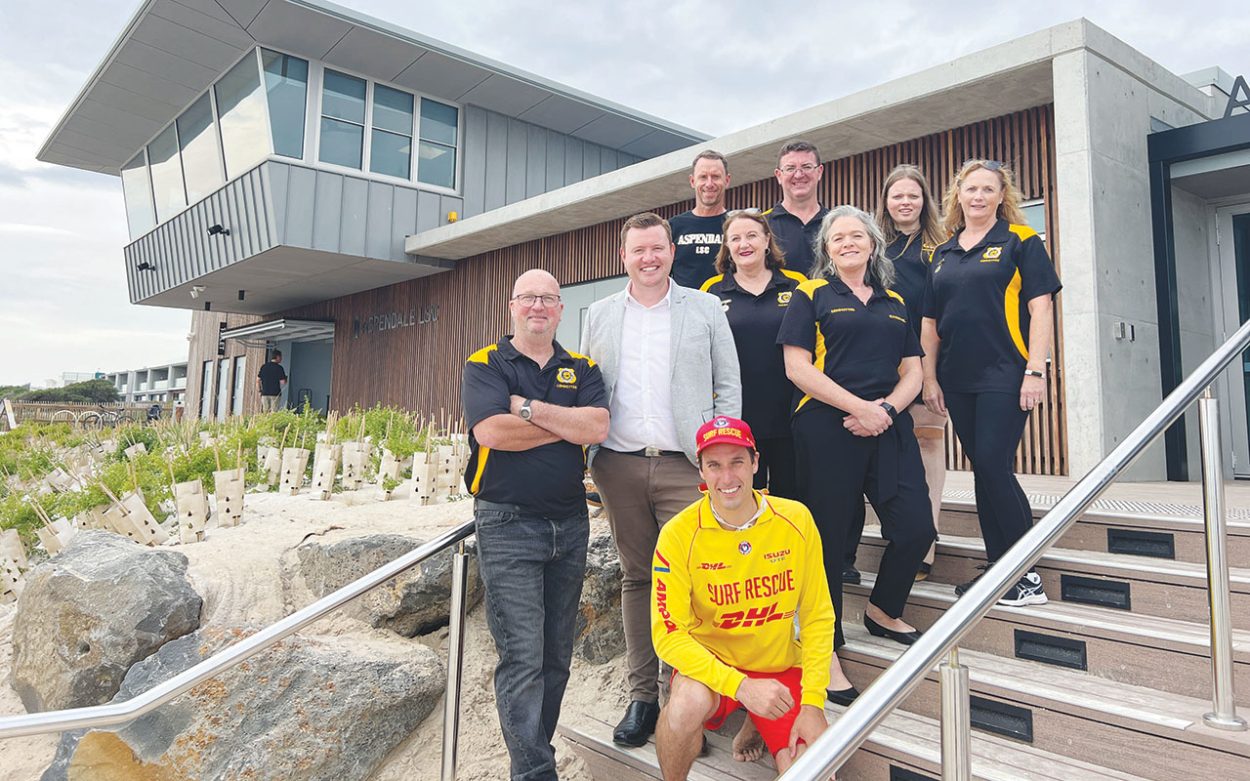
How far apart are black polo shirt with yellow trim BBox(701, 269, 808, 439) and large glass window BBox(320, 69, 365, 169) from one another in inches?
409

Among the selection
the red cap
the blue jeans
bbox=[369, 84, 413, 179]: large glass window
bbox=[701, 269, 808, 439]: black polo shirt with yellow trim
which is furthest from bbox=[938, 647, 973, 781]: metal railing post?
bbox=[369, 84, 413, 179]: large glass window

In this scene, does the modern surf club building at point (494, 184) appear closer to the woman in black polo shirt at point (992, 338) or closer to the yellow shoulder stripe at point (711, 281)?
the woman in black polo shirt at point (992, 338)

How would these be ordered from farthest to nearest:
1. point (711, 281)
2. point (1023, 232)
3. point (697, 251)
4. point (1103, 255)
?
point (1103, 255) → point (697, 251) → point (711, 281) → point (1023, 232)

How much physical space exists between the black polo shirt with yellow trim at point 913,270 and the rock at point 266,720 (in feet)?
9.26

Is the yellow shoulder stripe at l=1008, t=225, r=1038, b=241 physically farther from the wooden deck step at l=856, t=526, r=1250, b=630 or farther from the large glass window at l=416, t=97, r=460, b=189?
the large glass window at l=416, t=97, r=460, b=189

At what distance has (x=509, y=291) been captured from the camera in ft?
39.1

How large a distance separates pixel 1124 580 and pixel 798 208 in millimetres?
2011

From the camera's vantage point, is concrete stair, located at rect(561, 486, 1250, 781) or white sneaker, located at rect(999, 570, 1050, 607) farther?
white sneaker, located at rect(999, 570, 1050, 607)

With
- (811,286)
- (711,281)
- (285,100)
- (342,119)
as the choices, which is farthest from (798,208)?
(285,100)

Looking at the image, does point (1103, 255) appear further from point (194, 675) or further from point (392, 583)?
point (194, 675)

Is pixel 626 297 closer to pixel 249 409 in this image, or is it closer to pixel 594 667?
pixel 594 667

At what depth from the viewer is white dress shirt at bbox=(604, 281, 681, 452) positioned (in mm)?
2920

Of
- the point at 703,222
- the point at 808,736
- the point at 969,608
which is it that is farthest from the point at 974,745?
the point at 703,222

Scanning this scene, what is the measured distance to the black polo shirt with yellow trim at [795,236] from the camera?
3473 mm
